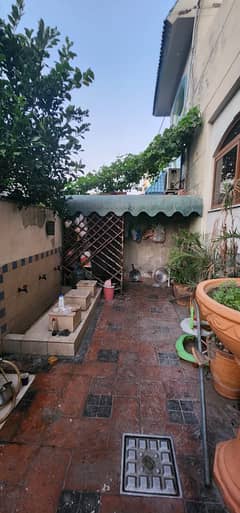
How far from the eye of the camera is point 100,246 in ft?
14.6

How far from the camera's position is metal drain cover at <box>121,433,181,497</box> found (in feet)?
3.69

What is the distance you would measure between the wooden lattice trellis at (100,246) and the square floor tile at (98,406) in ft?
8.81

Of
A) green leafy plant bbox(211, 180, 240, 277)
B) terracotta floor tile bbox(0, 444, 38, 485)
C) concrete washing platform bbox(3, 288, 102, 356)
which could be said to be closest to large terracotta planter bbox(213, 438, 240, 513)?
terracotta floor tile bbox(0, 444, 38, 485)

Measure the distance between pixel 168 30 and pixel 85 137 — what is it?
15.4 ft

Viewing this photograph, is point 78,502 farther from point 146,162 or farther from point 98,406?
point 146,162

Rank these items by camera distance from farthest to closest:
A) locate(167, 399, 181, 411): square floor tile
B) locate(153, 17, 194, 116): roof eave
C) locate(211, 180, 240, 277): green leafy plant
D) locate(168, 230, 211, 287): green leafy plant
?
1. locate(153, 17, 194, 116): roof eave
2. locate(168, 230, 211, 287): green leafy plant
3. locate(211, 180, 240, 277): green leafy plant
4. locate(167, 399, 181, 411): square floor tile

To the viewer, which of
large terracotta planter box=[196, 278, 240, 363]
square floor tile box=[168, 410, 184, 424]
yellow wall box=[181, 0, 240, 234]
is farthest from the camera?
yellow wall box=[181, 0, 240, 234]

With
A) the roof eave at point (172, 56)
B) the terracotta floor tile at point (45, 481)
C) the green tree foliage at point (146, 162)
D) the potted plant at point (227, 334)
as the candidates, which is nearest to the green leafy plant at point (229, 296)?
the potted plant at point (227, 334)

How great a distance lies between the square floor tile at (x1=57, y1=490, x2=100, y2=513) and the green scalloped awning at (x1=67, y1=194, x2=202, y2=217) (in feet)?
11.8

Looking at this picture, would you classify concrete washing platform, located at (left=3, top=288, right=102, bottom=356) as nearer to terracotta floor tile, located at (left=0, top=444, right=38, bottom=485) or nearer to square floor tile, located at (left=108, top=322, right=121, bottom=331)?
square floor tile, located at (left=108, top=322, right=121, bottom=331)

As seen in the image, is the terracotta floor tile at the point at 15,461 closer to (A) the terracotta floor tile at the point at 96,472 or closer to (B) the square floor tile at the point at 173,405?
(A) the terracotta floor tile at the point at 96,472

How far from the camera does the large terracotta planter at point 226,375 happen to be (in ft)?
5.51

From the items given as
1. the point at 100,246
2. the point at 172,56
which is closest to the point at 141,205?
the point at 100,246

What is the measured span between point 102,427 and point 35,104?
2564 millimetres
